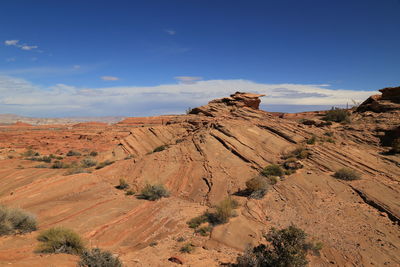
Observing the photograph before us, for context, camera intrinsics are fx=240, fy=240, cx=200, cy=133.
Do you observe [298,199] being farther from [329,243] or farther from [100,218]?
[100,218]

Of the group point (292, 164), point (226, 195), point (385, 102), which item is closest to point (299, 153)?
point (292, 164)

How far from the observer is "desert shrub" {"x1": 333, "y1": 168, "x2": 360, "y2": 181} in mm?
11766

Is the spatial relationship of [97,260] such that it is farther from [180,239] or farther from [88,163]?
[88,163]

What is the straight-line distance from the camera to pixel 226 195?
40.5ft

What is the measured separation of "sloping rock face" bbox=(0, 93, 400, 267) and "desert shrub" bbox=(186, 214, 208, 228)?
11.1 inches

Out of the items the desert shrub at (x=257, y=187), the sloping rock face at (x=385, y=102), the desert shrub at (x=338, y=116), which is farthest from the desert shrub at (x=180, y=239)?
the sloping rock face at (x=385, y=102)

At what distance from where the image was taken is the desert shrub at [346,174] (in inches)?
463

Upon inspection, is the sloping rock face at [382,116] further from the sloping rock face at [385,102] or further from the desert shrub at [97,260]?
the desert shrub at [97,260]

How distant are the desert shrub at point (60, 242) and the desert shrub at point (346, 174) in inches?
461

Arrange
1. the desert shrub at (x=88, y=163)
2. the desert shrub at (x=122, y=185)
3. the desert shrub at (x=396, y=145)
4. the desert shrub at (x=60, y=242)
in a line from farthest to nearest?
the desert shrub at (x=88, y=163)
the desert shrub at (x=122, y=185)
the desert shrub at (x=396, y=145)
the desert shrub at (x=60, y=242)

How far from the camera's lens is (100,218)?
10.5 metres

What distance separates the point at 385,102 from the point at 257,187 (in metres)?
15.5

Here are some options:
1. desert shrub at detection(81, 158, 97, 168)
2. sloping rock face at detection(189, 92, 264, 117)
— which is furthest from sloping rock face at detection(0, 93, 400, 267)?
desert shrub at detection(81, 158, 97, 168)

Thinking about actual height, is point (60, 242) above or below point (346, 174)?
below
